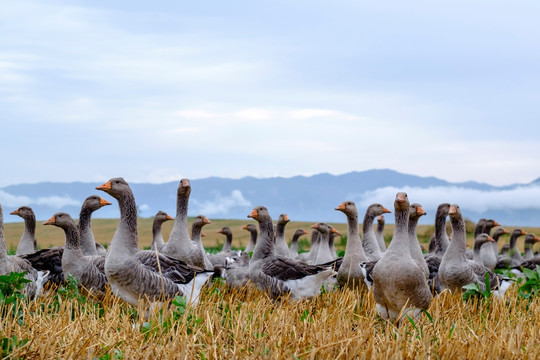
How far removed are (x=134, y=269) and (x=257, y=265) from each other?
2.83 metres

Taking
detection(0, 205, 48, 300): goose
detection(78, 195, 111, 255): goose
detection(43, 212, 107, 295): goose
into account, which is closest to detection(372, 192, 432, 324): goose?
detection(0, 205, 48, 300): goose

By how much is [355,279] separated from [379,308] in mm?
2734

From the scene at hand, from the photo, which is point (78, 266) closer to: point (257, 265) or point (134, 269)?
point (134, 269)

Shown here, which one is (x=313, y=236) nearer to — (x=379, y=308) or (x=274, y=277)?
(x=274, y=277)

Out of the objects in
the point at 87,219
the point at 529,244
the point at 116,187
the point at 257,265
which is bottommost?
the point at 529,244

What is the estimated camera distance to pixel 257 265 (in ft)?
39.2

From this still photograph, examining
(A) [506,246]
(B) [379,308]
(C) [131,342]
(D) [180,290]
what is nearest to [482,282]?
(B) [379,308]

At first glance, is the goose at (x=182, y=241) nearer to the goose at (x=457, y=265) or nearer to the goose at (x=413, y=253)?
the goose at (x=413, y=253)

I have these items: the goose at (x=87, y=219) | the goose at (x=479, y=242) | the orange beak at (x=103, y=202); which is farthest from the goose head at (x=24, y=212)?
the goose at (x=479, y=242)

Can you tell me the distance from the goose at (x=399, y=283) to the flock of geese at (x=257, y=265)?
1cm

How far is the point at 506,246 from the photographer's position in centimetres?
2506

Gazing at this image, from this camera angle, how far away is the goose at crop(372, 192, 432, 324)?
909 cm

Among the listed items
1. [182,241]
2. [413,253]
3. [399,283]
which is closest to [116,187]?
[182,241]

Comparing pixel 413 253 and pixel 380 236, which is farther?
pixel 380 236
